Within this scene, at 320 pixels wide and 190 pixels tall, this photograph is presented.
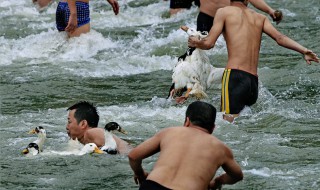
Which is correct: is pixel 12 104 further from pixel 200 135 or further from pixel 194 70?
pixel 200 135

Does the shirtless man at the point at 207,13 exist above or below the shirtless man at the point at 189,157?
below

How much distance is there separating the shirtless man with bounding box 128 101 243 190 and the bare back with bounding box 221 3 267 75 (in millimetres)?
3159

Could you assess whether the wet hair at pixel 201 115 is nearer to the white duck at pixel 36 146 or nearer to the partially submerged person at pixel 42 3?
the white duck at pixel 36 146

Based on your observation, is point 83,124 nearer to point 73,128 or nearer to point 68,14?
point 73,128

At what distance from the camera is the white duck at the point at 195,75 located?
9.76 m

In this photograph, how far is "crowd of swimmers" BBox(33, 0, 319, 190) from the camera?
5.76 metres

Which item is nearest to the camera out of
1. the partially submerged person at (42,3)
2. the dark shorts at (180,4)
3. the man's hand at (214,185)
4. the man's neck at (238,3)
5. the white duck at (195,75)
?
the man's hand at (214,185)

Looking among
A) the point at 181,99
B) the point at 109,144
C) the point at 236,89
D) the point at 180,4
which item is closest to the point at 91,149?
the point at 109,144

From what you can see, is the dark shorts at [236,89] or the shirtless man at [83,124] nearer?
the shirtless man at [83,124]

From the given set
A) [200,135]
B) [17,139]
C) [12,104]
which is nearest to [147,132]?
[17,139]

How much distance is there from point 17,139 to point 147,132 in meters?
1.27

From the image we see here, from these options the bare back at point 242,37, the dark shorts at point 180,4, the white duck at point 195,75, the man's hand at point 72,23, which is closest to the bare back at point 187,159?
the bare back at point 242,37

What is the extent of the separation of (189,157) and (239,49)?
11.3 feet

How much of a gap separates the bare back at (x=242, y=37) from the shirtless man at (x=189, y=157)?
124 inches
